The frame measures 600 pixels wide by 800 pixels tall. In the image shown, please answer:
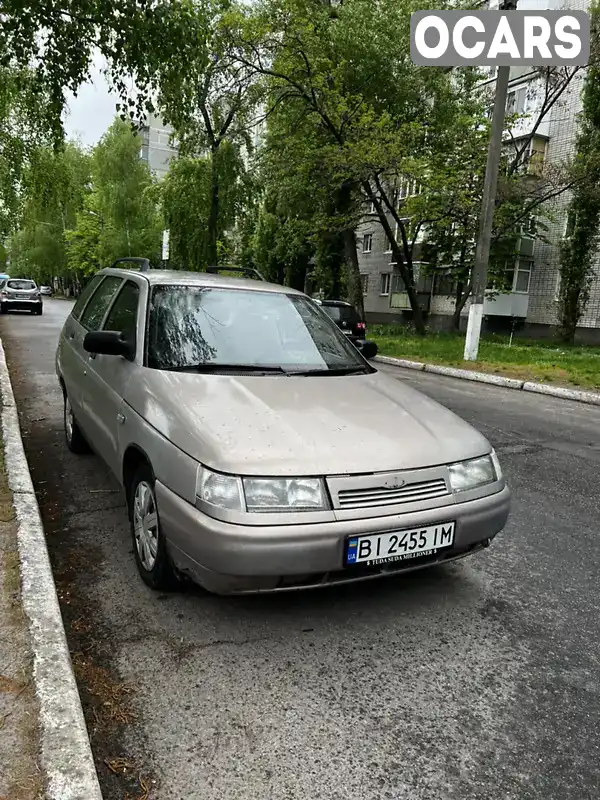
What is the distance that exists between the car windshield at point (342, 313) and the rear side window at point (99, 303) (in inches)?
408

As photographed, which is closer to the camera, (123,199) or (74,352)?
(74,352)

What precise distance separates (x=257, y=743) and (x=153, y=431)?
4.96 ft

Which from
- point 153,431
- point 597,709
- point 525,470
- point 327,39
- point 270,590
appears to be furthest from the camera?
point 327,39

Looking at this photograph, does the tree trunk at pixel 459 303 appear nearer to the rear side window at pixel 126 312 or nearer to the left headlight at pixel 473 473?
the rear side window at pixel 126 312

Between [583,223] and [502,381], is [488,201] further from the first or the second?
[583,223]

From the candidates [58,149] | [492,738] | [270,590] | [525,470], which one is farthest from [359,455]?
[58,149]

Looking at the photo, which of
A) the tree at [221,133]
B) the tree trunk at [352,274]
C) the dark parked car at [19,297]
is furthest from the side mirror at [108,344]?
the dark parked car at [19,297]

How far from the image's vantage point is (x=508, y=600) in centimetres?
335

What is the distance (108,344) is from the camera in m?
3.75

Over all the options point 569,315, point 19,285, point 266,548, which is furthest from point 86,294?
point 19,285

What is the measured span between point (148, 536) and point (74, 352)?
8.29 ft

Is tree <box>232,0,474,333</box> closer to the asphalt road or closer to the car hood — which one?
the car hood

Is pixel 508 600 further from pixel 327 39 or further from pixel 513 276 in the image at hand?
pixel 513 276

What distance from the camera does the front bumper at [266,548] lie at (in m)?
2.61
